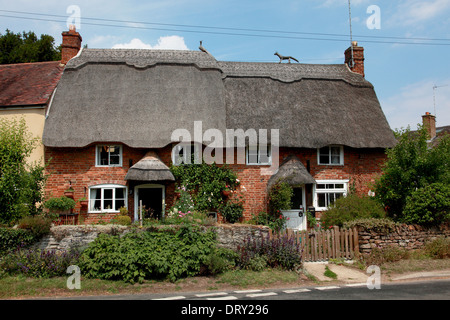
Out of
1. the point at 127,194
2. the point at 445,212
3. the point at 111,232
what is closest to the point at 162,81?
the point at 127,194

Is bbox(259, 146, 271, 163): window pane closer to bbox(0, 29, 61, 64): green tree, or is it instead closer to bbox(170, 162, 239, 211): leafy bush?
bbox(170, 162, 239, 211): leafy bush

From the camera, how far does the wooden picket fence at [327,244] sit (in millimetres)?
12461

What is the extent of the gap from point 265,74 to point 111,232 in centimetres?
1241

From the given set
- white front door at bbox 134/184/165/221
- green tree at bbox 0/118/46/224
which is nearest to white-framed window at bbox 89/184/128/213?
white front door at bbox 134/184/165/221

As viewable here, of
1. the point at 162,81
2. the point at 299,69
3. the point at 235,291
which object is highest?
the point at 299,69

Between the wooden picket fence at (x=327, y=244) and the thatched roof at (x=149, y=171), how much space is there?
5975 mm

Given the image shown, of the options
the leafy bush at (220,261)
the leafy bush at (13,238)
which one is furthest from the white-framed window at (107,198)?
the leafy bush at (220,261)

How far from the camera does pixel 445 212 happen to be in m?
13.3

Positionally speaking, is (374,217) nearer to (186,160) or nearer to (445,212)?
(445,212)

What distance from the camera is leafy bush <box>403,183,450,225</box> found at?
13.1 m

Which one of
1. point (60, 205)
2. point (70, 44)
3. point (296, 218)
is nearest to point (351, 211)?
point (296, 218)

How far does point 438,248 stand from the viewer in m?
12.6

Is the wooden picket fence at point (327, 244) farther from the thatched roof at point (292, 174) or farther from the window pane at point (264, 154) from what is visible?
the window pane at point (264, 154)

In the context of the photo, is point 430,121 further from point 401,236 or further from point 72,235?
point 72,235
